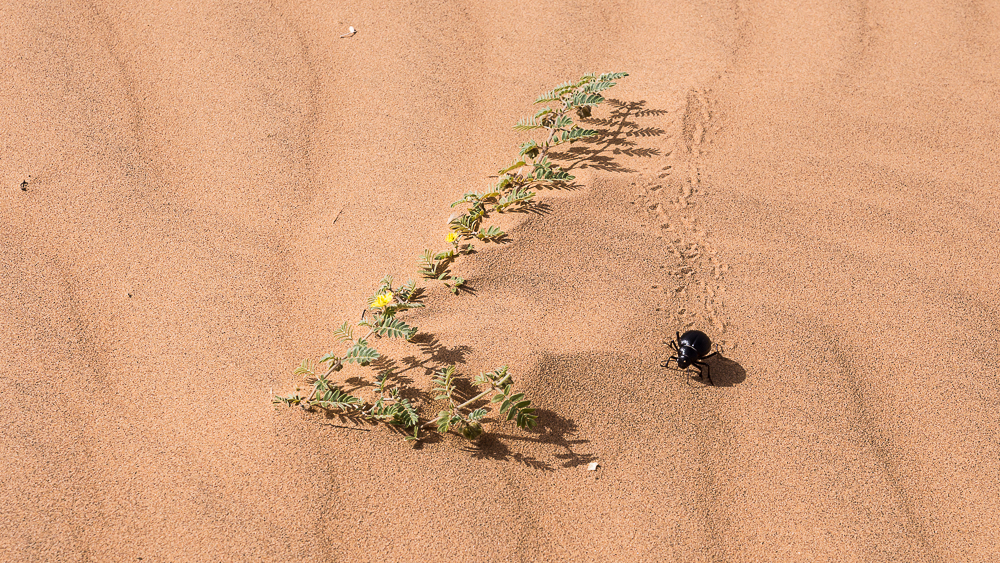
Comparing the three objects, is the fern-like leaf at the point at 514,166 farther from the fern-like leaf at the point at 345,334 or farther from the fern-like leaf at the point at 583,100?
the fern-like leaf at the point at 345,334

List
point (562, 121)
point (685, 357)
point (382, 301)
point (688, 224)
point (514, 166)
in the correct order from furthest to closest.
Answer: point (562, 121) < point (514, 166) < point (688, 224) < point (382, 301) < point (685, 357)

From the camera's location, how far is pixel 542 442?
6.70 feet

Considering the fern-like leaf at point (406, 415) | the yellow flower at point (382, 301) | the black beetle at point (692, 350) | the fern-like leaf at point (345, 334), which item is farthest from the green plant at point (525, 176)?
the black beetle at point (692, 350)

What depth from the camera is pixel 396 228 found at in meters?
Result: 2.63

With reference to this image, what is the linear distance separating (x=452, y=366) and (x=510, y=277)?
1.62 ft

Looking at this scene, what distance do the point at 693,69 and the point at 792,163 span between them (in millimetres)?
768

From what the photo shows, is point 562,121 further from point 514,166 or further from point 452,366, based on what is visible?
point 452,366

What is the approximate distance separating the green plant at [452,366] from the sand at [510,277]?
0.21 ft

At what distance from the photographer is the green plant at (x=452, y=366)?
2018 mm

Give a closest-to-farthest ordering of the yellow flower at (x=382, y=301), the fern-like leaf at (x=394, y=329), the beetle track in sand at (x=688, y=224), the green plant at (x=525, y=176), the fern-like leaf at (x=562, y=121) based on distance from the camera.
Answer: the fern-like leaf at (x=394, y=329)
the yellow flower at (x=382, y=301)
the beetle track in sand at (x=688, y=224)
the green plant at (x=525, y=176)
the fern-like leaf at (x=562, y=121)

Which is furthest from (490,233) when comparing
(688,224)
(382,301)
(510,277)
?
(688,224)

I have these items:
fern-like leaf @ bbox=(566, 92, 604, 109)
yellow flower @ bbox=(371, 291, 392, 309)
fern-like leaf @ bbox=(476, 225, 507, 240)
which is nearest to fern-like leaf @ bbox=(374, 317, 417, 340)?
yellow flower @ bbox=(371, 291, 392, 309)

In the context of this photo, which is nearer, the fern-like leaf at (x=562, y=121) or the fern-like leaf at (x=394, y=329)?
the fern-like leaf at (x=394, y=329)

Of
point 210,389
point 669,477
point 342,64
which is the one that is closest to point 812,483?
point 669,477
